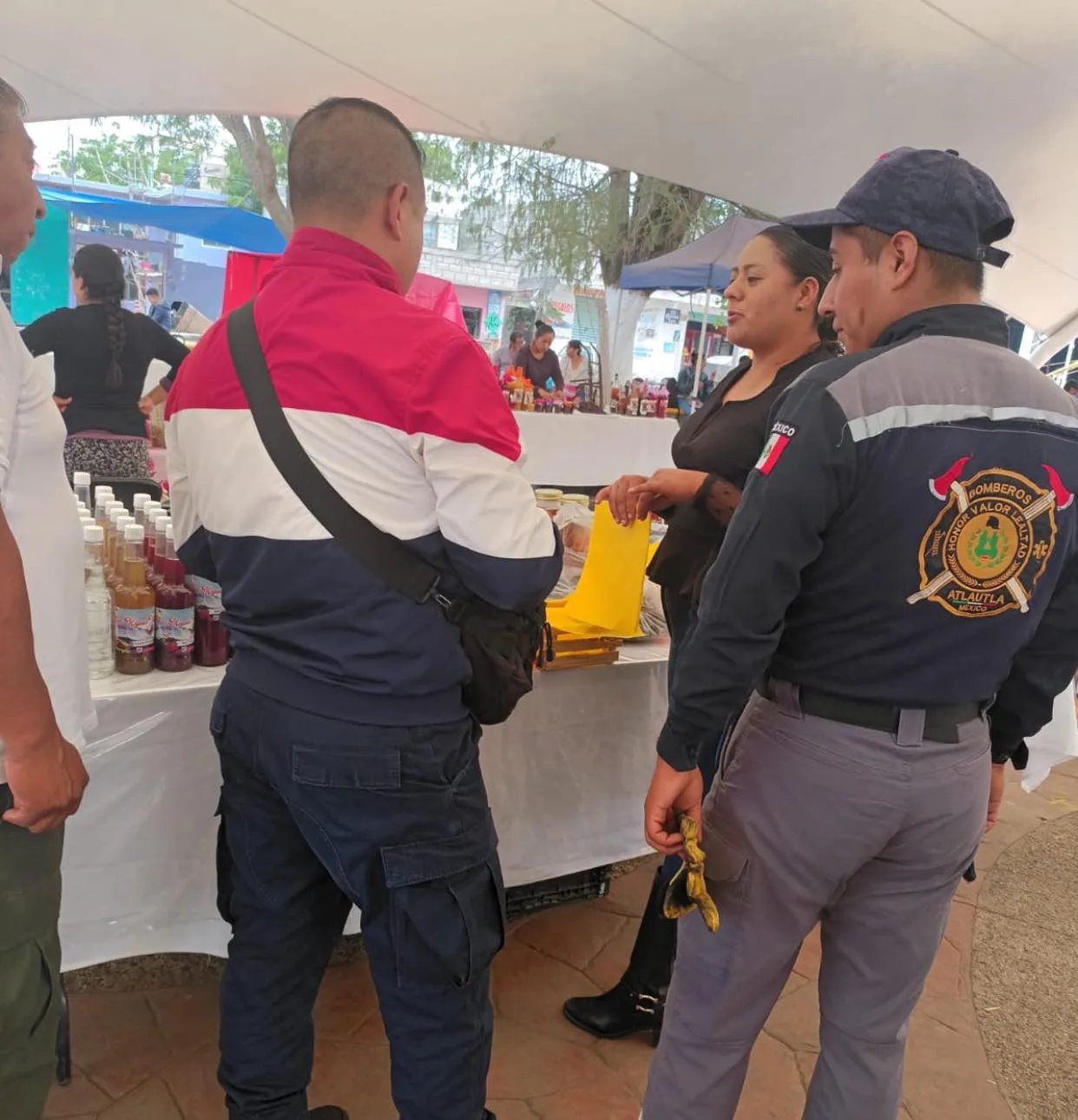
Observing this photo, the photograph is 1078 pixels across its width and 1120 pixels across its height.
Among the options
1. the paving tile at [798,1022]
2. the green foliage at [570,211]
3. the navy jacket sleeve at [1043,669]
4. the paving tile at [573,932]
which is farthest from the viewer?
the green foliage at [570,211]

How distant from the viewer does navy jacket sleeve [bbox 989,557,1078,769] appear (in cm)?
133

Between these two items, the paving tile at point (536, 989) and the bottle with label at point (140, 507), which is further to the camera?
the paving tile at point (536, 989)

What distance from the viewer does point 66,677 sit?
3.54ft

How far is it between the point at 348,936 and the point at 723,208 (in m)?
10.8

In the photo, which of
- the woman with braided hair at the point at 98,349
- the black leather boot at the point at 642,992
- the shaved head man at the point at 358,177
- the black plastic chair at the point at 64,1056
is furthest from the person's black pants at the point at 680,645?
the woman with braided hair at the point at 98,349

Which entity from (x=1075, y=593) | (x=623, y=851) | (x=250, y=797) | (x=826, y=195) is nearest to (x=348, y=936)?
(x=623, y=851)

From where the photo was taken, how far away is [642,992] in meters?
2.03

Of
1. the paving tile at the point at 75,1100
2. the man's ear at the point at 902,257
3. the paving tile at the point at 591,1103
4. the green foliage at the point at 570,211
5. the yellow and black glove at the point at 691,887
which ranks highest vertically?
the green foliage at the point at 570,211

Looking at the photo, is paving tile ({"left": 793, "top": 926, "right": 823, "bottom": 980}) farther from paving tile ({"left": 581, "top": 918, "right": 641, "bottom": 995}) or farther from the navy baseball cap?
the navy baseball cap

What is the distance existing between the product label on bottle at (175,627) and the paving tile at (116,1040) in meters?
0.90

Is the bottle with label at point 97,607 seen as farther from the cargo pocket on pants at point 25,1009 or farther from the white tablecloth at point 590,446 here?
the white tablecloth at point 590,446

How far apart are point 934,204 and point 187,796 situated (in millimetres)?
1580

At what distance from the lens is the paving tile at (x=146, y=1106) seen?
1706 millimetres

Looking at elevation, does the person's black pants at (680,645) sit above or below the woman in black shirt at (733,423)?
below
